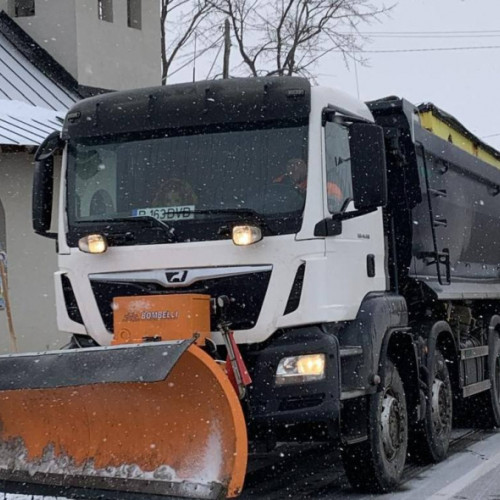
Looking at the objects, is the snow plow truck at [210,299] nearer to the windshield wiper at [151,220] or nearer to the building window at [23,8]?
the windshield wiper at [151,220]

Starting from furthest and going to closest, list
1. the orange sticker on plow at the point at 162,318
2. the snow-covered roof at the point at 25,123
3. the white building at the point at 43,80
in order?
the white building at the point at 43,80 → the snow-covered roof at the point at 25,123 → the orange sticker on plow at the point at 162,318

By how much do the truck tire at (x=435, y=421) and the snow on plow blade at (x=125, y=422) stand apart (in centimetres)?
306

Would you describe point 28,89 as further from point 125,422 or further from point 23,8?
point 125,422

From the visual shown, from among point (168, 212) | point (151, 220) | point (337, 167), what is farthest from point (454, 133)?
point (151, 220)

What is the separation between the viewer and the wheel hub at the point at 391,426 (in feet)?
25.8

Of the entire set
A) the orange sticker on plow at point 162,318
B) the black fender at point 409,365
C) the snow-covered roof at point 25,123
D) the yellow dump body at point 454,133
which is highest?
the snow-covered roof at point 25,123

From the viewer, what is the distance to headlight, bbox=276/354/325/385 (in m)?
6.87

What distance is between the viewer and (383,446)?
25.5ft

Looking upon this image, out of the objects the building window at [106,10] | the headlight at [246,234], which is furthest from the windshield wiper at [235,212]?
the building window at [106,10]

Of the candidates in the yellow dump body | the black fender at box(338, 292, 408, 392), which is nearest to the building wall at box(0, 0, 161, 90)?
the yellow dump body

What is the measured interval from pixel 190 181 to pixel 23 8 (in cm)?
1664

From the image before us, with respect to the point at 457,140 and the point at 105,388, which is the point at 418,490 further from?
the point at 457,140

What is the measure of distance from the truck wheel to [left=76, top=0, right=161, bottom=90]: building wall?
14906mm

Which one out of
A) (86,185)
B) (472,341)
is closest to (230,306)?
(86,185)
